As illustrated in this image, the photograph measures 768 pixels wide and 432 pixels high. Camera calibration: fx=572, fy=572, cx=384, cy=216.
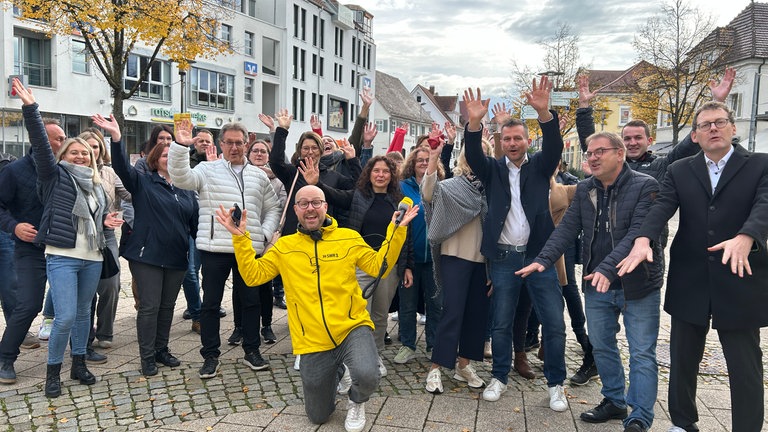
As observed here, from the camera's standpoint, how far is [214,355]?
5.23m

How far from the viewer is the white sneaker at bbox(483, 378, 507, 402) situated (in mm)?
4691

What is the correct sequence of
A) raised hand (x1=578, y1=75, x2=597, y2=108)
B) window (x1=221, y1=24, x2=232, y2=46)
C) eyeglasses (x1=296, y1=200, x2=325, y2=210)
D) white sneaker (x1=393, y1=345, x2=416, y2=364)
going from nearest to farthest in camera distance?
eyeglasses (x1=296, y1=200, x2=325, y2=210) < white sneaker (x1=393, y1=345, x2=416, y2=364) < raised hand (x1=578, y1=75, x2=597, y2=108) < window (x1=221, y1=24, x2=232, y2=46)

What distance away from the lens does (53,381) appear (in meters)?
4.66

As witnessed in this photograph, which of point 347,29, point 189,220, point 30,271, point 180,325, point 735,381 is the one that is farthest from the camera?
A: point 347,29

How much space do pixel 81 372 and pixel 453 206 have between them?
349 cm

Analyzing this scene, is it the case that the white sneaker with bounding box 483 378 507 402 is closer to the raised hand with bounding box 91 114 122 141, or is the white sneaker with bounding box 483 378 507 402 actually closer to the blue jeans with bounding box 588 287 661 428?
the blue jeans with bounding box 588 287 661 428

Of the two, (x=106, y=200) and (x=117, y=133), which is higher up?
(x=117, y=133)

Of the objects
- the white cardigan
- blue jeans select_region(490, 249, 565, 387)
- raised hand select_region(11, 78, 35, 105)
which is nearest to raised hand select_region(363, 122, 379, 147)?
the white cardigan

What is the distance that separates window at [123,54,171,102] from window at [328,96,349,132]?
20189 millimetres

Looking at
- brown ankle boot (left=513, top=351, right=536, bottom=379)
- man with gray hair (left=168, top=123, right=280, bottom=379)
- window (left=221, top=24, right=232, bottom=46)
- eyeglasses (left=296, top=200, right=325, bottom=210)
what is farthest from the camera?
window (left=221, top=24, right=232, bottom=46)

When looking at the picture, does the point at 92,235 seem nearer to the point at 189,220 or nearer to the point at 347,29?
the point at 189,220

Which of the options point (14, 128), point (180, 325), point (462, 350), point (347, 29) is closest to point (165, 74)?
point (14, 128)

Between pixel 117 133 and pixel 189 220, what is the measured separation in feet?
3.69

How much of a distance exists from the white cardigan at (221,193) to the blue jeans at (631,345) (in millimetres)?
3018
